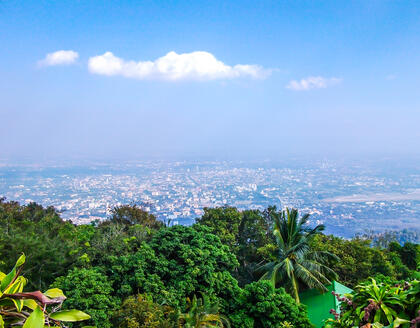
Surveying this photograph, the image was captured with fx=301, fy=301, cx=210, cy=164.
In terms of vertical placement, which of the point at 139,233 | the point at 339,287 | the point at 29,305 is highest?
the point at 29,305

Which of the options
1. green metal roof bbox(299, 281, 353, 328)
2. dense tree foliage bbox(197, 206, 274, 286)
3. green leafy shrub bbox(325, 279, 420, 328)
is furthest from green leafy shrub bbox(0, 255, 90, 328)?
dense tree foliage bbox(197, 206, 274, 286)

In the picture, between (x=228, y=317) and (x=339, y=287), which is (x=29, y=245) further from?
(x=339, y=287)

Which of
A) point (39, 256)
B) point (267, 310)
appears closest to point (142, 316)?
point (267, 310)

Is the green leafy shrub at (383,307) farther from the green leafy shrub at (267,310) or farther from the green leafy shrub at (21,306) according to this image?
the green leafy shrub at (267,310)

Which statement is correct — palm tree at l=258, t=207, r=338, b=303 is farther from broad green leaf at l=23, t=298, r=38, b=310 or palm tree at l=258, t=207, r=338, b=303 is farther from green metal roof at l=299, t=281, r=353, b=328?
broad green leaf at l=23, t=298, r=38, b=310

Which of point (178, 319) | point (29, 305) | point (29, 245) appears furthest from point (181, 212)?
point (29, 305)

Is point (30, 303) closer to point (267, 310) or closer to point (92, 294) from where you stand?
point (92, 294)
